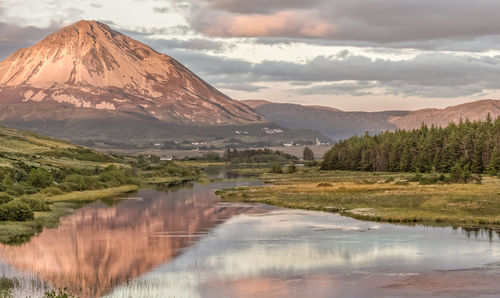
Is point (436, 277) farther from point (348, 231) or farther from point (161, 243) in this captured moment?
point (161, 243)

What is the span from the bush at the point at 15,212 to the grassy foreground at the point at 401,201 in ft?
119

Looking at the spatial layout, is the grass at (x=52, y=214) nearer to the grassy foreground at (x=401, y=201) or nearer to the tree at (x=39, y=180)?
the tree at (x=39, y=180)

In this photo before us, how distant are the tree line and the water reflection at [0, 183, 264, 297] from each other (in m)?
55.1

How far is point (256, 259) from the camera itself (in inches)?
1993

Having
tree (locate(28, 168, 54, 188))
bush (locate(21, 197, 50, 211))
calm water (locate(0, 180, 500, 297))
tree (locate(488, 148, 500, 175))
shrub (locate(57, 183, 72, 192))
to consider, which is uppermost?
tree (locate(488, 148, 500, 175))

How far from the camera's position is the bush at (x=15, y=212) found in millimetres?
69812

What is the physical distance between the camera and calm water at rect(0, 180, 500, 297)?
134 ft

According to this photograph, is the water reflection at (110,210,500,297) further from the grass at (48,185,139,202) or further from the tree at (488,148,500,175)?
the tree at (488,148,500,175)

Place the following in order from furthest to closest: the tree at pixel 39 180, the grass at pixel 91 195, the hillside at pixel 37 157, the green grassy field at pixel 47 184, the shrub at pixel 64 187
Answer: the hillside at pixel 37 157 < the shrub at pixel 64 187 < the tree at pixel 39 180 < the grass at pixel 91 195 < the green grassy field at pixel 47 184

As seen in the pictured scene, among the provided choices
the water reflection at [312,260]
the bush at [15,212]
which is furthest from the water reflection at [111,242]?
the bush at [15,212]

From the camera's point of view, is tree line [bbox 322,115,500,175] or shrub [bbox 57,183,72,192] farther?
tree line [bbox 322,115,500,175]

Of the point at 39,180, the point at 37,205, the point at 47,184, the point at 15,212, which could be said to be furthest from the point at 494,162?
the point at 15,212

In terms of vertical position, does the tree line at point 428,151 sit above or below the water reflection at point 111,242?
above

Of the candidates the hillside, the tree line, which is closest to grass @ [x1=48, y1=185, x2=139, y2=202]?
the hillside
